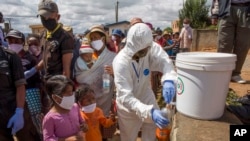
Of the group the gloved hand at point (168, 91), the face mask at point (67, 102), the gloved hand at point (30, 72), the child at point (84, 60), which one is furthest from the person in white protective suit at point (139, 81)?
the gloved hand at point (30, 72)

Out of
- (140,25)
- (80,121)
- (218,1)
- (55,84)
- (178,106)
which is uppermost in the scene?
(218,1)

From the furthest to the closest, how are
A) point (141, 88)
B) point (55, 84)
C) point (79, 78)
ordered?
point (79, 78) → point (141, 88) → point (55, 84)

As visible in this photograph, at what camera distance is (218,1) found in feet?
13.1

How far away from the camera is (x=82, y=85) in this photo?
325 cm

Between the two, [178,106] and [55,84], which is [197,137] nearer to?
[178,106]

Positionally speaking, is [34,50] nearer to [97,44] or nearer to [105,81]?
[97,44]

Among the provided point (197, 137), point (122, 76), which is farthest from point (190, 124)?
point (122, 76)

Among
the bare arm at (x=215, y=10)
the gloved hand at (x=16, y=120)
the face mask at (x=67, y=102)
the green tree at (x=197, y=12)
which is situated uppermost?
the green tree at (x=197, y=12)

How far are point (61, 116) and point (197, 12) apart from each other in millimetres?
33229

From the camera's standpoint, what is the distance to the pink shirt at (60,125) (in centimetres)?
249

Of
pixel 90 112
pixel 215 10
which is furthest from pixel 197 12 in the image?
pixel 90 112

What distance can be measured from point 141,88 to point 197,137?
2.69 ft

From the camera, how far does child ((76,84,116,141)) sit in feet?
9.85

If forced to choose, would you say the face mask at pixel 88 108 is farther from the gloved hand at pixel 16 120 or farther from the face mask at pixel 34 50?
the face mask at pixel 34 50
